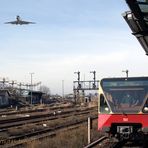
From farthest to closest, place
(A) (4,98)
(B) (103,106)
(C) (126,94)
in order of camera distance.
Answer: (A) (4,98) → (B) (103,106) → (C) (126,94)

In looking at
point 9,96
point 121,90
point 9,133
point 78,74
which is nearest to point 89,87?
point 78,74

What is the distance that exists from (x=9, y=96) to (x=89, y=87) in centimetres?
2932

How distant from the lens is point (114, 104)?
17.7 meters

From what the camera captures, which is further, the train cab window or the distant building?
the distant building

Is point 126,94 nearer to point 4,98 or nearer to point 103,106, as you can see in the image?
point 103,106

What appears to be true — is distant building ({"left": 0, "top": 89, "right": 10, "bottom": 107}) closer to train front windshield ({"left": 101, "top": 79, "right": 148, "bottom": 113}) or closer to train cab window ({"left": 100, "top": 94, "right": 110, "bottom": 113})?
train cab window ({"left": 100, "top": 94, "right": 110, "bottom": 113})

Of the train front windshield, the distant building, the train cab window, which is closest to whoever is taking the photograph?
the train front windshield

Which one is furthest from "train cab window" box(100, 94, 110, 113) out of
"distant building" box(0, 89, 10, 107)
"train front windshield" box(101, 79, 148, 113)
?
"distant building" box(0, 89, 10, 107)

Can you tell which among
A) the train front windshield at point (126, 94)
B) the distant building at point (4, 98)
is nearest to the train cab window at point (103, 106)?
the train front windshield at point (126, 94)

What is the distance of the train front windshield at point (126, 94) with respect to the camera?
1731cm

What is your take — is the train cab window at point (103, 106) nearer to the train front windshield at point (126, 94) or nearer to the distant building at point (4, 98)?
the train front windshield at point (126, 94)

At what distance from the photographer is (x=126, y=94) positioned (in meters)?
17.6

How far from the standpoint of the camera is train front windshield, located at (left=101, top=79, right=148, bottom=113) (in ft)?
56.8

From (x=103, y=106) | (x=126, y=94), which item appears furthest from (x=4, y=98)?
(x=126, y=94)
